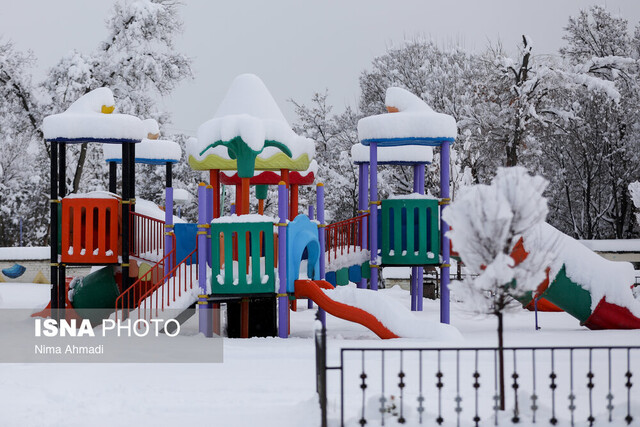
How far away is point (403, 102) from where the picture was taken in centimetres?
1644

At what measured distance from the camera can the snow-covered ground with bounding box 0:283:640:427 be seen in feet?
26.7

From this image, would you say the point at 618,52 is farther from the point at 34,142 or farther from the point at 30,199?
the point at 30,199

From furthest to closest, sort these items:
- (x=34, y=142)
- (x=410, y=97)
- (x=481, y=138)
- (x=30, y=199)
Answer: (x=30, y=199)
(x=34, y=142)
(x=481, y=138)
(x=410, y=97)

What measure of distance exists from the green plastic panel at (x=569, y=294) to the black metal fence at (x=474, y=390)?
2423 mm

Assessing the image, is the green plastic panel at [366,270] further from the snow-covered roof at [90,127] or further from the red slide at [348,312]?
the snow-covered roof at [90,127]

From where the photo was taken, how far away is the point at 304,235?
1477 centimetres

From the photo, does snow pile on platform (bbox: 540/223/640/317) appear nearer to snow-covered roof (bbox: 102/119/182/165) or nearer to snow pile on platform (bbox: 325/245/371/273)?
snow pile on platform (bbox: 325/245/371/273)

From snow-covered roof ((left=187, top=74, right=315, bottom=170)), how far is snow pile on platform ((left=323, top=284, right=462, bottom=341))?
289cm

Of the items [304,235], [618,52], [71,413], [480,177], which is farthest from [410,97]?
[618,52]

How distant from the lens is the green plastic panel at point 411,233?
15688 mm

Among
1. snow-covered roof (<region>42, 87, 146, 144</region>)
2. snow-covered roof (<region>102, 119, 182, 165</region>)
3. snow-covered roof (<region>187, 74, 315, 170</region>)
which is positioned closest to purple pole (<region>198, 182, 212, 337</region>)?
snow-covered roof (<region>187, 74, 315, 170</region>)

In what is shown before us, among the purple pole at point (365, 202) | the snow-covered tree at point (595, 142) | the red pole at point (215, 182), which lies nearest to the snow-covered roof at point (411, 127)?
the purple pole at point (365, 202)

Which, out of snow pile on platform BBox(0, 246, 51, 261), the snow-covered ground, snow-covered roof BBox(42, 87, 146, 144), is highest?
snow-covered roof BBox(42, 87, 146, 144)

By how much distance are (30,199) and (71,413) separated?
3988 centimetres
